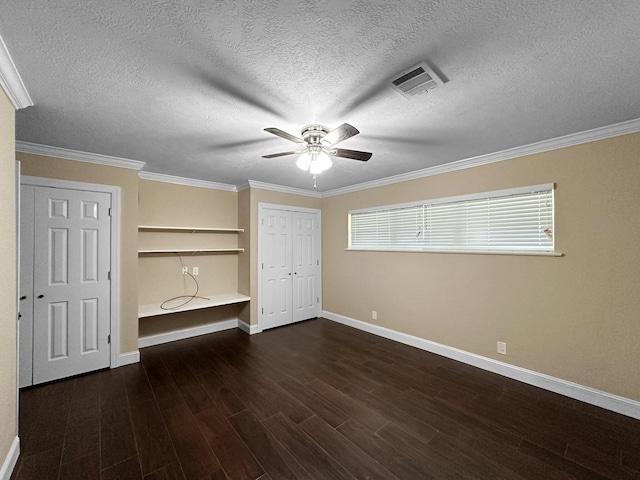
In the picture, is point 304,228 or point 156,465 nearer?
point 156,465

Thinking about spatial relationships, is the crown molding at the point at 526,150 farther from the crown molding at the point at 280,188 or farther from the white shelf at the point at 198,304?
the white shelf at the point at 198,304

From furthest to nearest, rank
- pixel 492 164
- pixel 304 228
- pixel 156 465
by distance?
pixel 304 228
pixel 492 164
pixel 156 465

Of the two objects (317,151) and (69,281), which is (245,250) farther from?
(317,151)

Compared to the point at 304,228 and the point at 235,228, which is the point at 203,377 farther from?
the point at 304,228

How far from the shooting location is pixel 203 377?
2.89m

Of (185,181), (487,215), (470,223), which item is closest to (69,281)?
(185,181)

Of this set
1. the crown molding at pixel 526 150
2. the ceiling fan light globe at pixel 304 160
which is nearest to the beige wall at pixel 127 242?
the ceiling fan light globe at pixel 304 160

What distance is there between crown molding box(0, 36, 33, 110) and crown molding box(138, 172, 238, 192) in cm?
189

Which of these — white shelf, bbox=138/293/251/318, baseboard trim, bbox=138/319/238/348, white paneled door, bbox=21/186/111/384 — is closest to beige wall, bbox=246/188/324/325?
white shelf, bbox=138/293/251/318

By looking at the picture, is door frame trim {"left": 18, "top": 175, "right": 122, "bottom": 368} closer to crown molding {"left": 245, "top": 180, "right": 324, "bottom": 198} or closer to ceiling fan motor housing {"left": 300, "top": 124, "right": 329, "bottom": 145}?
crown molding {"left": 245, "top": 180, "right": 324, "bottom": 198}

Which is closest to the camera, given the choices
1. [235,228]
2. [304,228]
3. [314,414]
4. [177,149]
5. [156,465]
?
[156,465]

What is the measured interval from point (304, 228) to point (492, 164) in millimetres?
3074

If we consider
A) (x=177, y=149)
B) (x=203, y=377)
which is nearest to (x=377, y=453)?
(x=203, y=377)

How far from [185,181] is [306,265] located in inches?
98.0
